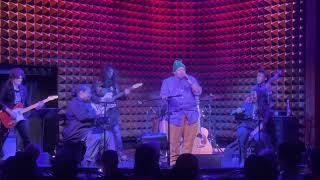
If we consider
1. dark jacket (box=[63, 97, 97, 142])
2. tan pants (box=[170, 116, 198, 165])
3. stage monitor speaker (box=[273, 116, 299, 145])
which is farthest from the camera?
stage monitor speaker (box=[273, 116, 299, 145])

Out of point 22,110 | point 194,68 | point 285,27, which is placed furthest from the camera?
point 194,68

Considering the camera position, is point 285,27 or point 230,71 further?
point 230,71

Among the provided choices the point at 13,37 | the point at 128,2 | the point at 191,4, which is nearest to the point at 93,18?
the point at 128,2

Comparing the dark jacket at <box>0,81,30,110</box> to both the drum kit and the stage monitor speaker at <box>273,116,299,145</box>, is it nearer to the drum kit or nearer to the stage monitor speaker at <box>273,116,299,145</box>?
the drum kit

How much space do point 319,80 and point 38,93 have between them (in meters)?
6.77

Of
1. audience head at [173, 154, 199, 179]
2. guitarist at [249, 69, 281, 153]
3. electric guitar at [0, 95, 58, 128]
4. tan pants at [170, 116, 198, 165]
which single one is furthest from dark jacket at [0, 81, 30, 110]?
audience head at [173, 154, 199, 179]

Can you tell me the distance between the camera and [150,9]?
47.4ft

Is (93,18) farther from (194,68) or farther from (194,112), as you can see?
(194,112)

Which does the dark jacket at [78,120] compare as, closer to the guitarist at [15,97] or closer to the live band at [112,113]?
the live band at [112,113]

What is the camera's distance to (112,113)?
10.9 meters

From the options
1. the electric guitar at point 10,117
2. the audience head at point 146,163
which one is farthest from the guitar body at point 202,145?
the audience head at point 146,163

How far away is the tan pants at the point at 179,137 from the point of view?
9188 millimetres

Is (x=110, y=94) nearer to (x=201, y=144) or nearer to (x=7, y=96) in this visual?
(x=7, y=96)

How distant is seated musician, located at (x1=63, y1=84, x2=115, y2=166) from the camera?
31.2 feet
